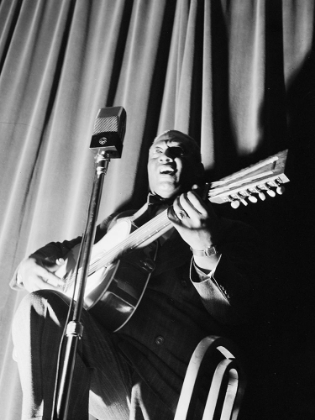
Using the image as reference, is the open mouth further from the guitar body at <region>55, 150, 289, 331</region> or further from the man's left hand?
the man's left hand

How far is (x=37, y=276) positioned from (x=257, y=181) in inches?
29.2

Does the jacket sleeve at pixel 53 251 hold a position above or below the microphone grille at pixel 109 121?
below

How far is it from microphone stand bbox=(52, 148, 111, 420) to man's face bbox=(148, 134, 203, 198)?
431mm

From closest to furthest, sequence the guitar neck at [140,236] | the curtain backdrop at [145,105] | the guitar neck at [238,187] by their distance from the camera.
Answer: the guitar neck at [238,187]
the guitar neck at [140,236]
the curtain backdrop at [145,105]

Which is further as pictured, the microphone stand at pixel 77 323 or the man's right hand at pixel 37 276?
the man's right hand at pixel 37 276

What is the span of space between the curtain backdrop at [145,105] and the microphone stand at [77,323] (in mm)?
678

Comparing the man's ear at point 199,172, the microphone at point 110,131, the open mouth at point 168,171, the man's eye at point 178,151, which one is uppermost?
the man's eye at point 178,151

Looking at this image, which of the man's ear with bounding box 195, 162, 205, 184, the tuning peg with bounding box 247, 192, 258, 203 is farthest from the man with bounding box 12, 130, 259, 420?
the man's ear with bounding box 195, 162, 205, 184

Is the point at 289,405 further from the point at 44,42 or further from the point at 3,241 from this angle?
the point at 44,42

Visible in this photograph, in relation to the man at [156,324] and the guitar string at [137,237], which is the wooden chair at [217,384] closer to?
the man at [156,324]

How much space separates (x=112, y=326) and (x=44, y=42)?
74.0 inches

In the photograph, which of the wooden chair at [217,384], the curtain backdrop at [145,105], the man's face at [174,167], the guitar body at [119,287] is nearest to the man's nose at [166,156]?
the man's face at [174,167]

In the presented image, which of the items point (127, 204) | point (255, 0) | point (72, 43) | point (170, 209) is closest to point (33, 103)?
point (72, 43)

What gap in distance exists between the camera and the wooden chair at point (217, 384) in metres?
0.84
